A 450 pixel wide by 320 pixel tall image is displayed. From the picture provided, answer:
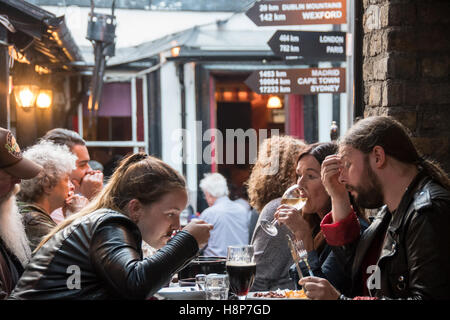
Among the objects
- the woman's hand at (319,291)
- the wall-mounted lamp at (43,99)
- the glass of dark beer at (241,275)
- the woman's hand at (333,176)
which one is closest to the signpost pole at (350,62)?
the woman's hand at (333,176)

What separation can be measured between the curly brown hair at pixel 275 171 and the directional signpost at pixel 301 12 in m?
0.75

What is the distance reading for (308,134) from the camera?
24.9 feet

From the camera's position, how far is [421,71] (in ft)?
9.27

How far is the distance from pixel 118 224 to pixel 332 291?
0.71 meters

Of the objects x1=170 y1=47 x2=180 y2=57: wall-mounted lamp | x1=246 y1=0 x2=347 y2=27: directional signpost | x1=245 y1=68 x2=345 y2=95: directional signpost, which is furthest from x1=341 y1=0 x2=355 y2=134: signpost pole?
x1=170 y1=47 x2=180 y2=57: wall-mounted lamp

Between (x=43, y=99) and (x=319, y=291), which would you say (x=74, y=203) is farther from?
(x=43, y=99)

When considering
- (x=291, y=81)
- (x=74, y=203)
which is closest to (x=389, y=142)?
(x=291, y=81)

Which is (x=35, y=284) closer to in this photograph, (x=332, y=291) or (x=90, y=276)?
Result: (x=90, y=276)

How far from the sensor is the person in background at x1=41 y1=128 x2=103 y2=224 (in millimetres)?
3709

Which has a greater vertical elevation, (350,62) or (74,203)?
(350,62)

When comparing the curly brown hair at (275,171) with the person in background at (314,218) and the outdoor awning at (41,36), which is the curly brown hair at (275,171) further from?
the outdoor awning at (41,36)

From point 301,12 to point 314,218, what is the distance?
4.36 feet

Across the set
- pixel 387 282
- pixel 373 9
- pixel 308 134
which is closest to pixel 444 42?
pixel 373 9

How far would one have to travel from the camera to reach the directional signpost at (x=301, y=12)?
3.45 meters
